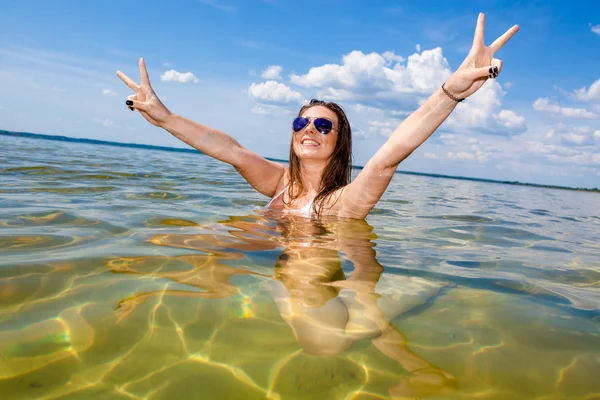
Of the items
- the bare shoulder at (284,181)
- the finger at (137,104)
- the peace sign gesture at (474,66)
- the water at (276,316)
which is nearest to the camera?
the water at (276,316)

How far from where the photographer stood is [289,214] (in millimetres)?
4688

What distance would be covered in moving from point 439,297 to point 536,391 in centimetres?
88

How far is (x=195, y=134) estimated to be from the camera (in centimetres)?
381

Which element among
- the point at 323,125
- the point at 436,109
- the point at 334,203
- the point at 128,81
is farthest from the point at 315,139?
the point at 128,81

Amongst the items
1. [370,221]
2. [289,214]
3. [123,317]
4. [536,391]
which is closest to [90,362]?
[123,317]

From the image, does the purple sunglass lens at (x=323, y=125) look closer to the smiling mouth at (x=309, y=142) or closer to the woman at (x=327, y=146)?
the woman at (x=327, y=146)

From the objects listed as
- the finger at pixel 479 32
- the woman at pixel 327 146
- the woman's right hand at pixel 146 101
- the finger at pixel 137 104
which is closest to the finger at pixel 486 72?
the woman at pixel 327 146

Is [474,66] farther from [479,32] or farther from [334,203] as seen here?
[334,203]

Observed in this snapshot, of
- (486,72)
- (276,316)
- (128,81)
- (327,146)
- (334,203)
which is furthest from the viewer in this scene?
(327,146)

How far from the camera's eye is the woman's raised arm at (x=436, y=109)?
8.69 feet

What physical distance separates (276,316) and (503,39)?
2.49 metres

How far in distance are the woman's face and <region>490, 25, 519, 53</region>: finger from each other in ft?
6.53

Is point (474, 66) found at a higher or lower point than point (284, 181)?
higher

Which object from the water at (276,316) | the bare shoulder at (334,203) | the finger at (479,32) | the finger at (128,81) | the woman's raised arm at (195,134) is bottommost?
the water at (276,316)
